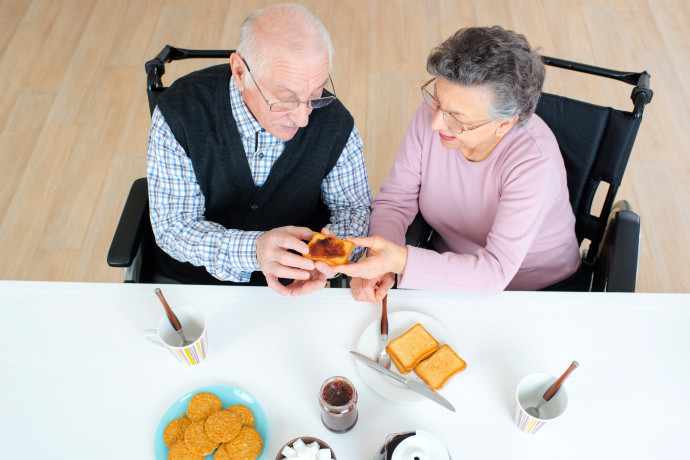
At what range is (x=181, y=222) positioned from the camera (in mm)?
1565

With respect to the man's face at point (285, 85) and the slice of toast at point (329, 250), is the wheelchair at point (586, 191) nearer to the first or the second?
the man's face at point (285, 85)

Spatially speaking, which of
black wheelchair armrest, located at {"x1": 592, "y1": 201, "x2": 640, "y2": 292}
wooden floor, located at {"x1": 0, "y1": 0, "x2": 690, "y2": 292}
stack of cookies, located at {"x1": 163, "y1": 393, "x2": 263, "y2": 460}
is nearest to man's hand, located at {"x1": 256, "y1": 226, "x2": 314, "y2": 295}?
stack of cookies, located at {"x1": 163, "y1": 393, "x2": 263, "y2": 460}

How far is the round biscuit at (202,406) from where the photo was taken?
115cm

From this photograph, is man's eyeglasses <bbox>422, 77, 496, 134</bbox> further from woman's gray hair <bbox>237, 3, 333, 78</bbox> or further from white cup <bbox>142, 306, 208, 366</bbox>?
white cup <bbox>142, 306, 208, 366</bbox>

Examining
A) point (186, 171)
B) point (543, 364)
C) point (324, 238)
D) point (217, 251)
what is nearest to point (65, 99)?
point (186, 171)

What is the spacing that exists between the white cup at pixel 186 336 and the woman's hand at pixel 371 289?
38 cm

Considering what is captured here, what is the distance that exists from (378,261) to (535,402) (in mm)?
471

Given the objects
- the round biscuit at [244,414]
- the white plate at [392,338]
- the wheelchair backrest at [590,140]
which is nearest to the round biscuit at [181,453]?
the round biscuit at [244,414]

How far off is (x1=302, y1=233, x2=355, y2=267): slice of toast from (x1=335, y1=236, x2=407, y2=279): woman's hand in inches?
0.7

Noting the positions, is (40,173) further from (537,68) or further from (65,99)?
(537,68)

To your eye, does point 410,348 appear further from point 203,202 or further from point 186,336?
point 203,202

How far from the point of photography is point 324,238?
1.31 meters

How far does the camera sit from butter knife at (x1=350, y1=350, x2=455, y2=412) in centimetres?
114

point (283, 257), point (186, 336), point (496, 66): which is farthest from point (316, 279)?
point (496, 66)
